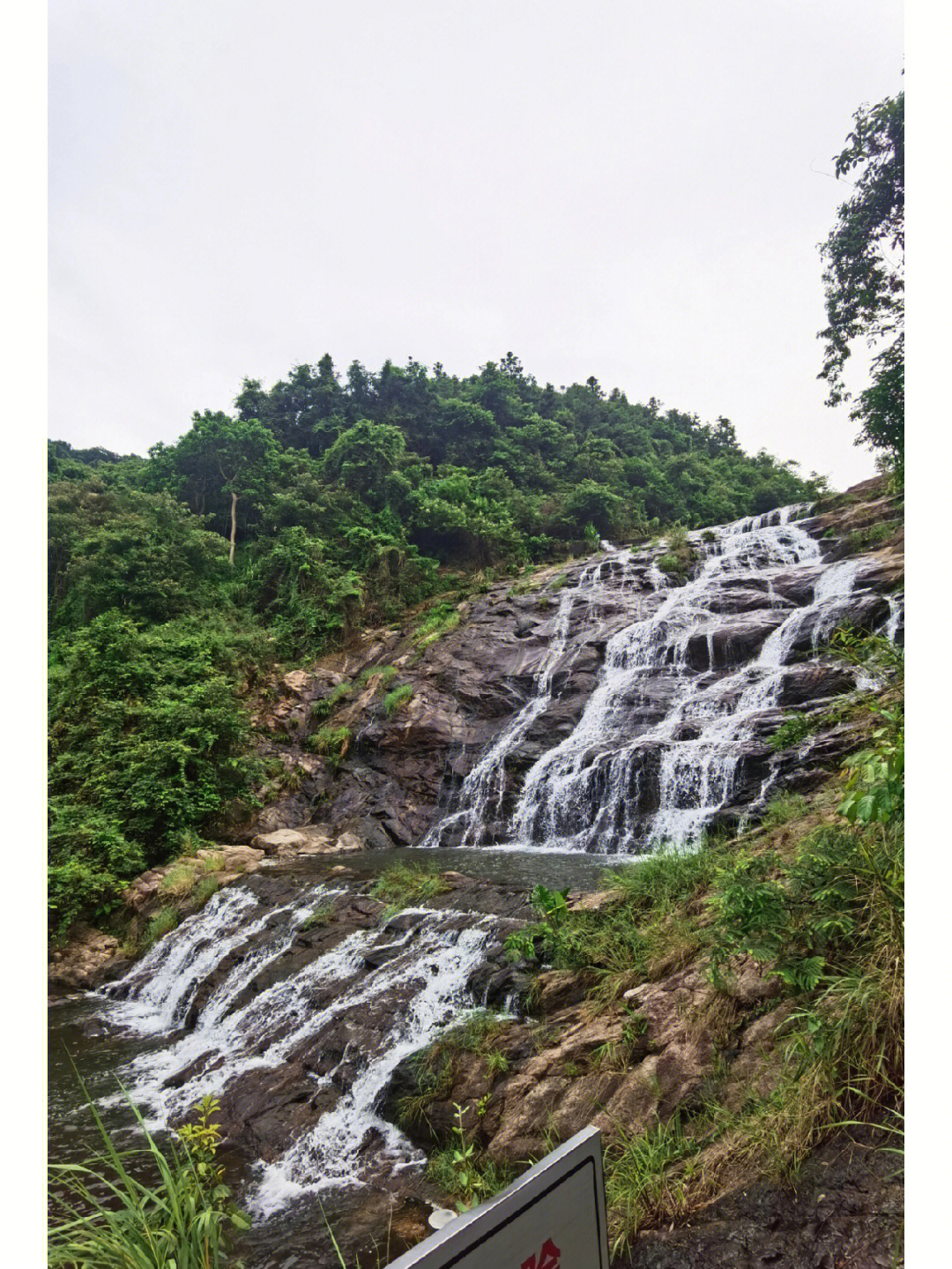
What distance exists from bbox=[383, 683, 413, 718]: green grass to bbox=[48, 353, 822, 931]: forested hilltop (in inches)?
54.0

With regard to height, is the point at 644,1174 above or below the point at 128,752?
below

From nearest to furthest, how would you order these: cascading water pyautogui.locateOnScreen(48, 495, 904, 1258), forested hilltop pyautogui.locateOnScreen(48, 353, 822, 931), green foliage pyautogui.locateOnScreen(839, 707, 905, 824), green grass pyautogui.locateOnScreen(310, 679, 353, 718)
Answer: green foliage pyautogui.locateOnScreen(839, 707, 905, 824) < cascading water pyautogui.locateOnScreen(48, 495, 904, 1258) < forested hilltop pyautogui.locateOnScreen(48, 353, 822, 931) < green grass pyautogui.locateOnScreen(310, 679, 353, 718)

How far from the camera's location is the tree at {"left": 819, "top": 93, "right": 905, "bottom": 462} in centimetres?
297

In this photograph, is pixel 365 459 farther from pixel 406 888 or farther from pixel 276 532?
pixel 406 888

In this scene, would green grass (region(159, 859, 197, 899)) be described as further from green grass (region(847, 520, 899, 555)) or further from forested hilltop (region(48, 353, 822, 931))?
green grass (region(847, 520, 899, 555))

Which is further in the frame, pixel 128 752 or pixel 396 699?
pixel 396 699

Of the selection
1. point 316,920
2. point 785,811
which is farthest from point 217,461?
point 785,811

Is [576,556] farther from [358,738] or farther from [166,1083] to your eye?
[166,1083]

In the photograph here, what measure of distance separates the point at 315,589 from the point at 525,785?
5.00m

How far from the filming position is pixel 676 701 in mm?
5707

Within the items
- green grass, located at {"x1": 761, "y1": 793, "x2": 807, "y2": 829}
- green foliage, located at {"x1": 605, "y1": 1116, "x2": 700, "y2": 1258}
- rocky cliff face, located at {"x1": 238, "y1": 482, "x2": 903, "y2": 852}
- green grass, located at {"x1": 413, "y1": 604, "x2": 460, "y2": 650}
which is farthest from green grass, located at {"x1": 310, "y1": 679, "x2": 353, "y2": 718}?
green foliage, located at {"x1": 605, "y1": 1116, "x2": 700, "y2": 1258}

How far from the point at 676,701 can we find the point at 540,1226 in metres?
5.40

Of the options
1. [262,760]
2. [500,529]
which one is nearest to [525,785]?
[262,760]

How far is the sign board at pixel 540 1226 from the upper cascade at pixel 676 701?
385 centimetres
